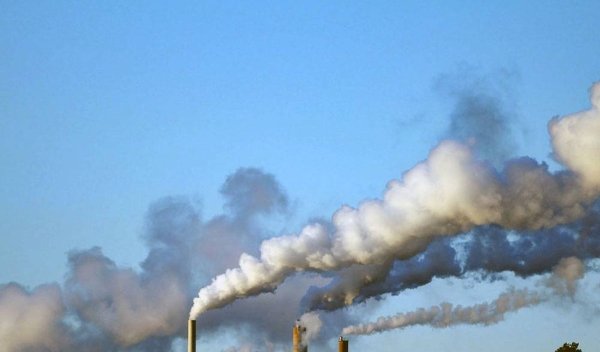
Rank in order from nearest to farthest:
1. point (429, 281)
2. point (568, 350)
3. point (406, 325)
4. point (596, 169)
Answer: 1. point (596, 169)
2. point (429, 281)
3. point (406, 325)
4. point (568, 350)

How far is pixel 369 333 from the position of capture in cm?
9938

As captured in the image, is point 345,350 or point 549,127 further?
point 345,350

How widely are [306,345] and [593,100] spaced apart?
3296 cm

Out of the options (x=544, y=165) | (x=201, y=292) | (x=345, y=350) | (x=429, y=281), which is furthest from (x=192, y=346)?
(x=544, y=165)

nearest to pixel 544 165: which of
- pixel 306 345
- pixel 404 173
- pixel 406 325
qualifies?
pixel 404 173

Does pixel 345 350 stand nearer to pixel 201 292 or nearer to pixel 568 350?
pixel 201 292

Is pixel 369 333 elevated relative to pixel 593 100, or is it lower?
lower

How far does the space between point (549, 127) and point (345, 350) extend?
3081 centimetres

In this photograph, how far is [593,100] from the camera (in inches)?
3100

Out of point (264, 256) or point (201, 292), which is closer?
point (264, 256)

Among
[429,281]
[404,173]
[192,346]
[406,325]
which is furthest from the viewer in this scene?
[192,346]

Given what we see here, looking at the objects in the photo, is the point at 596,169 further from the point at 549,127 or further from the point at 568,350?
the point at 568,350

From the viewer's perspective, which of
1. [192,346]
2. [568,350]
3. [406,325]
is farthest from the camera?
[568,350]

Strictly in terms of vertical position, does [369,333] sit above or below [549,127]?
below
